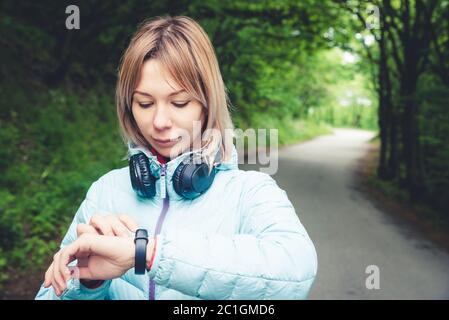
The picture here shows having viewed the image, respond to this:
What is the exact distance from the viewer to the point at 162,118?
1.28 meters

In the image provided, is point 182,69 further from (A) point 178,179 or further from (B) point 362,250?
(B) point 362,250

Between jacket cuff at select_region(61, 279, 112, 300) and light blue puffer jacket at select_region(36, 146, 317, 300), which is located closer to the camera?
light blue puffer jacket at select_region(36, 146, 317, 300)

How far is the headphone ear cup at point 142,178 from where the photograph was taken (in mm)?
1379

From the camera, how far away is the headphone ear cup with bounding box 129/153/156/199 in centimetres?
138

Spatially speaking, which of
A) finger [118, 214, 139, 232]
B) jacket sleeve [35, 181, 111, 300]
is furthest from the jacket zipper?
finger [118, 214, 139, 232]

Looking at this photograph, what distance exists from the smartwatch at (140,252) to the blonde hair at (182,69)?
463 mm

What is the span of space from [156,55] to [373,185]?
48.4 ft

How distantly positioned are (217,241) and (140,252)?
18 centimetres

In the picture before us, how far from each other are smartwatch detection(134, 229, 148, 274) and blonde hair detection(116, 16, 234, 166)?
0.46 metres

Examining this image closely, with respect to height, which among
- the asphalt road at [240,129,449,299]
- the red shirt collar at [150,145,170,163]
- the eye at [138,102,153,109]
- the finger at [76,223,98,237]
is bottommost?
the asphalt road at [240,129,449,299]

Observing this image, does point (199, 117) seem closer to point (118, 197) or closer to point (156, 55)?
point (156, 55)

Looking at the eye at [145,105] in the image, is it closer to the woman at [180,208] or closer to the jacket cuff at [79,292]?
the woman at [180,208]

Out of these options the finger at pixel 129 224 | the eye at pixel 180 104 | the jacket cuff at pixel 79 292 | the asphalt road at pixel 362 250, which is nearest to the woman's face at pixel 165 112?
the eye at pixel 180 104

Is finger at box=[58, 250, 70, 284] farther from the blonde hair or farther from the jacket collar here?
the blonde hair
